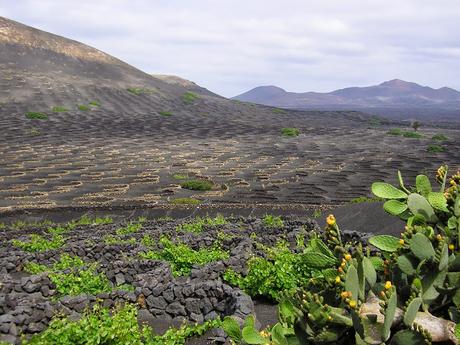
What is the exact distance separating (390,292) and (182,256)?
41.2 ft

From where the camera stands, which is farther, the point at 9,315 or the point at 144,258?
the point at 144,258

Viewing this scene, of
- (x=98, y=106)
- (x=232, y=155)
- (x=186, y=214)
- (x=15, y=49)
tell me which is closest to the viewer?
(x=186, y=214)

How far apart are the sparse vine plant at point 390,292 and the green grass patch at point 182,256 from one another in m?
10.7

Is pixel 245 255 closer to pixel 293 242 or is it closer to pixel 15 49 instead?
pixel 293 242

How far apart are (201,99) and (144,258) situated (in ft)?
401

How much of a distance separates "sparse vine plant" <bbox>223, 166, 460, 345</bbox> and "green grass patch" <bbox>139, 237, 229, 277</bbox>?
10670mm

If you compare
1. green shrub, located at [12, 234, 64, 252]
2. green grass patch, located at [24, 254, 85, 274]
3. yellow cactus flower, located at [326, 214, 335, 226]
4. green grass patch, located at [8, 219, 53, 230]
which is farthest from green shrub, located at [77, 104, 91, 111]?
yellow cactus flower, located at [326, 214, 335, 226]

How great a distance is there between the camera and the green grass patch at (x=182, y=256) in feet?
55.4

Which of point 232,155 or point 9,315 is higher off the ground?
point 9,315

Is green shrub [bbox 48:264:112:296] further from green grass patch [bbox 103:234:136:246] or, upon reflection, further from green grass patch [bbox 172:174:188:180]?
green grass patch [bbox 172:174:188:180]

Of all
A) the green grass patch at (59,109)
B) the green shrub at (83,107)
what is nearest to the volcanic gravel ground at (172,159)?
the green shrub at (83,107)

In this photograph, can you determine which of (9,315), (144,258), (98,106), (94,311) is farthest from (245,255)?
(98,106)

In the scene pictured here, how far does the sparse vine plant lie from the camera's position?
5164mm

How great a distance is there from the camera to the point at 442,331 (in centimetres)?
523
